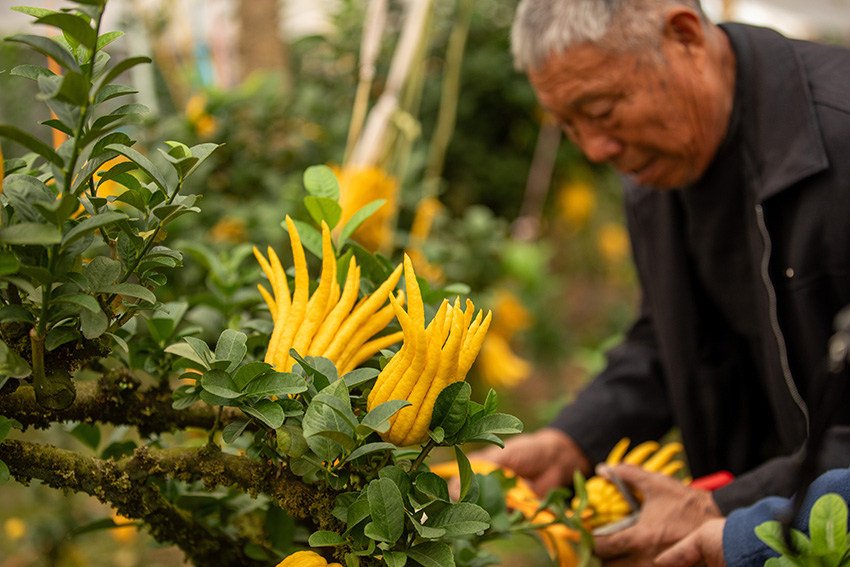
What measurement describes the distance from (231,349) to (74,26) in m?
0.28

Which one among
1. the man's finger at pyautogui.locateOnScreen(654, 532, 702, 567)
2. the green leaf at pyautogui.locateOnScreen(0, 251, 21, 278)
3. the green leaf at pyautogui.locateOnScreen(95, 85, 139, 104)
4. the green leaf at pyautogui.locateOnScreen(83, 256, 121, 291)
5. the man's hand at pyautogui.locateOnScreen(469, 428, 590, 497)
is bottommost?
the man's hand at pyautogui.locateOnScreen(469, 428, 590, 497)

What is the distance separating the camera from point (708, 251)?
148 centimetres

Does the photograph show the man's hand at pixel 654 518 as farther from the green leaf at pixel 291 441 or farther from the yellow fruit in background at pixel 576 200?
the yellow fruit in background at pixel 576 200

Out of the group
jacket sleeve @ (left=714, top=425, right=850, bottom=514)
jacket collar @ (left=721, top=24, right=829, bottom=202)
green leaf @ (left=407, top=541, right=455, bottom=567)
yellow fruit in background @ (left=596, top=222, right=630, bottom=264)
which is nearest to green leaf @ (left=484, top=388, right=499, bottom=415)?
green leaf @ (left=407, top=541, right=455, bottom=567)

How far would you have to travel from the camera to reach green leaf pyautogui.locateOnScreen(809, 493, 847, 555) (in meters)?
0.65

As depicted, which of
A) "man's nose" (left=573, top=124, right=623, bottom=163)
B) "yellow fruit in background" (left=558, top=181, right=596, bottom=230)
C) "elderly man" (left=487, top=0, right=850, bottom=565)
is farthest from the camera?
"yellow fruit in background" (left=558, top=181, right=596, bottom=230)

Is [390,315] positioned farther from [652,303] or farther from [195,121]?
[195,121]

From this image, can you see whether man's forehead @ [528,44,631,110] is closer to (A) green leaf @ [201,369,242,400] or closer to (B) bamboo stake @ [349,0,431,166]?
(B) bamboo stake @ [349,0,431,166]

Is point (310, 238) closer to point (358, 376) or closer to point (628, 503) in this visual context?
point (358, 376)

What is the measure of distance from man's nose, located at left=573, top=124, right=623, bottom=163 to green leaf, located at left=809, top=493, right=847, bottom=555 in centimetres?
78

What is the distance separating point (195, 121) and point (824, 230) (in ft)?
5.30

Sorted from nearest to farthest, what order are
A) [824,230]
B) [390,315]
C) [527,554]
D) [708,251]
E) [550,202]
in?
[390,315]
[824,230]
[708,251]
[527,554]
[550,202]

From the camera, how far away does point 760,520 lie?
2.68ft

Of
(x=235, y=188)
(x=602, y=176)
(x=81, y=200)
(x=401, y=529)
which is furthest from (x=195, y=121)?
(x=602, y=176)
